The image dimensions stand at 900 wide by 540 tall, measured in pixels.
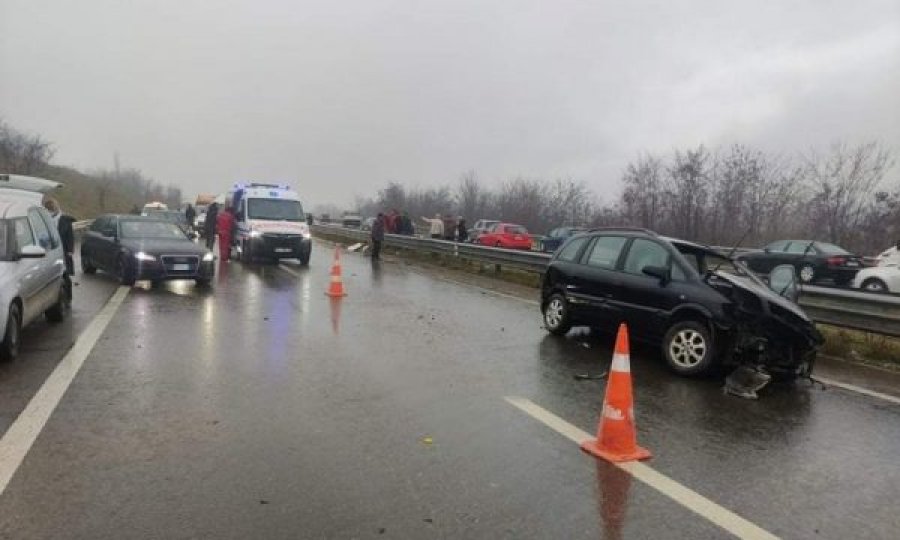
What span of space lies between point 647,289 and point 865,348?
352 centimetres

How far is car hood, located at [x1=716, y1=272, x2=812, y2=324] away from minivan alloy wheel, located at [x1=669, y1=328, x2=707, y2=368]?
2.46 feet

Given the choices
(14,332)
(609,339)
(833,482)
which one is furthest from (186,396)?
(609,339)

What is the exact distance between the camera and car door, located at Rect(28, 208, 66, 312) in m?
8.75

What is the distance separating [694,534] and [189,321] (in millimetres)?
8370

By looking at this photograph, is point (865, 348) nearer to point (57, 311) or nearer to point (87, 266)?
point (57, 311)

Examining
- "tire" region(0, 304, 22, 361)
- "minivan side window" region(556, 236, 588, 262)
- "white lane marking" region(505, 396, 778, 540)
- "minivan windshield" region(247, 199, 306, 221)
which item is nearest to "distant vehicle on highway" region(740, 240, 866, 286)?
"minivan side window" region(556, 236, 588, 262)

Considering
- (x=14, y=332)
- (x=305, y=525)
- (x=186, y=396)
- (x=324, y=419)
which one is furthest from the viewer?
(x=14, y=332)

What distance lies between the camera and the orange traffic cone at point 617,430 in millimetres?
5113

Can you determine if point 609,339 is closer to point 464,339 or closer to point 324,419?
point 464,339

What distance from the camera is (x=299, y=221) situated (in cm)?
2295

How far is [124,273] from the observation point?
1451cm

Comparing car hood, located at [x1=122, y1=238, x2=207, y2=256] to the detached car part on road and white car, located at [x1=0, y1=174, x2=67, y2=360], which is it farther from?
the detached car part on road

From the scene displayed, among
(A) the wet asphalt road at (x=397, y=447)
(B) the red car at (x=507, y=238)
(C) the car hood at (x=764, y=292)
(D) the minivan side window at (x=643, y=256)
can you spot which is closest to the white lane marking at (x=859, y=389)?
(A) the wet asphalt road at (x=397, y=447)

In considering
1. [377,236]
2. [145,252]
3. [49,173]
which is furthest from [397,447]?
[49,173]
